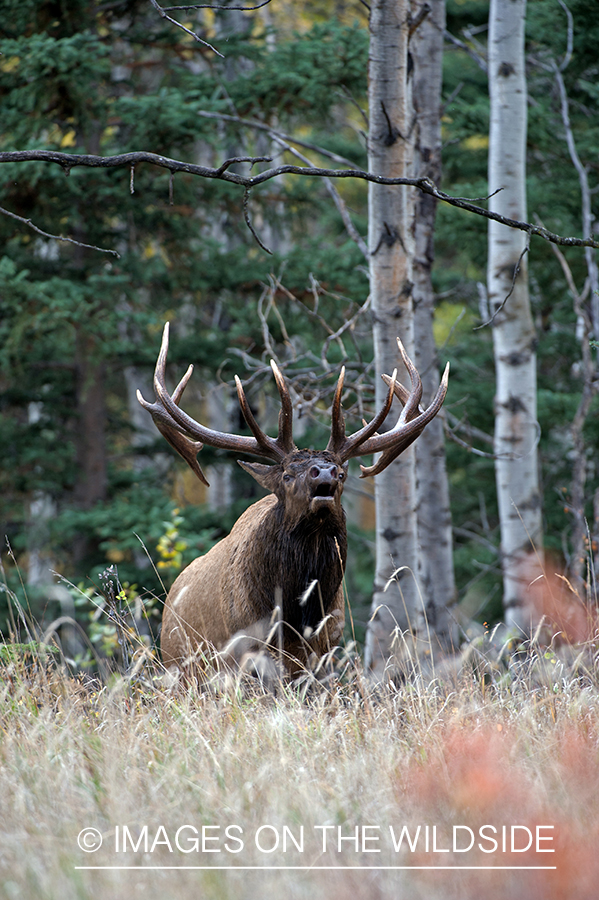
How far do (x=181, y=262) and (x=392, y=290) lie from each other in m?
5.03

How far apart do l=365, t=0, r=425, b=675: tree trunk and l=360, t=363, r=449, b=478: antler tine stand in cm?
34

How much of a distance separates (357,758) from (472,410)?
7.81 meters

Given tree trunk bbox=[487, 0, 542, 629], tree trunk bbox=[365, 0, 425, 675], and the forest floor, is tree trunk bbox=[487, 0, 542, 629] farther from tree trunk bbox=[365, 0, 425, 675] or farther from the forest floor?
the forest floor

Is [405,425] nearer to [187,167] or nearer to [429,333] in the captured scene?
[187,167]

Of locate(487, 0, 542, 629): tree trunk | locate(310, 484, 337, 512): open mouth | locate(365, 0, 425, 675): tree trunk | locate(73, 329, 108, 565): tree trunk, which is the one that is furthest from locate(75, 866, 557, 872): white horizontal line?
locate(73, 329, 108, 565): tree trunk

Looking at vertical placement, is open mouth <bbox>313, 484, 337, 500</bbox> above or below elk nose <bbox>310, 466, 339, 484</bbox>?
below

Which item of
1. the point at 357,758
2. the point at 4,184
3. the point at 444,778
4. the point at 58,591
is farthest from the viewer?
the point at 4,184

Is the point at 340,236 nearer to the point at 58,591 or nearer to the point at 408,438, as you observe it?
the point at 408,438

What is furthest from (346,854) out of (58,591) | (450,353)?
(450,353)

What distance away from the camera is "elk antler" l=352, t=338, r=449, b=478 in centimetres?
490

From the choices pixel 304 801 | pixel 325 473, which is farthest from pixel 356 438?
pixel 304 801

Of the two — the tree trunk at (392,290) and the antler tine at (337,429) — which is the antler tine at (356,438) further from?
the tree trunk at (392,290)

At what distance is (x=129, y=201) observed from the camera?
30.1 feet

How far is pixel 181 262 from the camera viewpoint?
9.94 m
